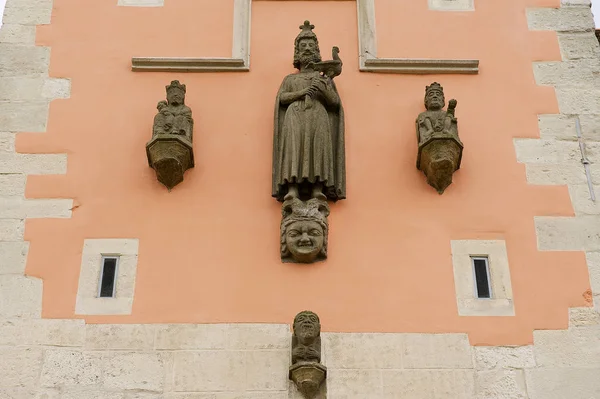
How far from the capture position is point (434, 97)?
26.0 ft

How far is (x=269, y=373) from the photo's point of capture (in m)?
6.77

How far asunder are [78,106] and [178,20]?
1111mm

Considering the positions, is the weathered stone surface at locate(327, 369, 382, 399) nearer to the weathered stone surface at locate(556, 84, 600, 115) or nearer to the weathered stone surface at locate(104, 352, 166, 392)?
the weathered stone surface at locate(104, 352, 166, 392)

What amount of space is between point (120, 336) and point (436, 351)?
1994 mm

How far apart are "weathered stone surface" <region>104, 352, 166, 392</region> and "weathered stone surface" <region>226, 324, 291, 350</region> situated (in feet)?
1.37

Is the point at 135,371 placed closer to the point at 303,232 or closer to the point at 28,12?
the point at 303,232

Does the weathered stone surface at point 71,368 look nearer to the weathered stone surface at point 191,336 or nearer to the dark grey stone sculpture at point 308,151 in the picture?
the weathered stone surface at point 191,336

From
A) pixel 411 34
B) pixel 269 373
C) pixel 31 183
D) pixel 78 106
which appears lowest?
pixel 269 373

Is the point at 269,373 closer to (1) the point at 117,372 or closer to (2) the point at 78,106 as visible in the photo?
(1) the point at 117,372

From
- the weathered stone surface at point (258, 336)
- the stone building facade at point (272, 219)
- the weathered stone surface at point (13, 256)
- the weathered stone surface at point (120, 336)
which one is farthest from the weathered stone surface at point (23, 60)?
the weathered stone surface at point (258, 336)

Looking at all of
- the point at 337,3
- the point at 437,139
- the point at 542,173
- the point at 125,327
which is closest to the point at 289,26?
the point at 337,3

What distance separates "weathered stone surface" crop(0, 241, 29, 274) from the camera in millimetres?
7208

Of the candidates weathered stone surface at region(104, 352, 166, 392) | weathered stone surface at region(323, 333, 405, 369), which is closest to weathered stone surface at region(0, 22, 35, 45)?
weathered stone surface at region(104, 352, 166, 392)

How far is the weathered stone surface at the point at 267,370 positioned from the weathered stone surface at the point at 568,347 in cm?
158
